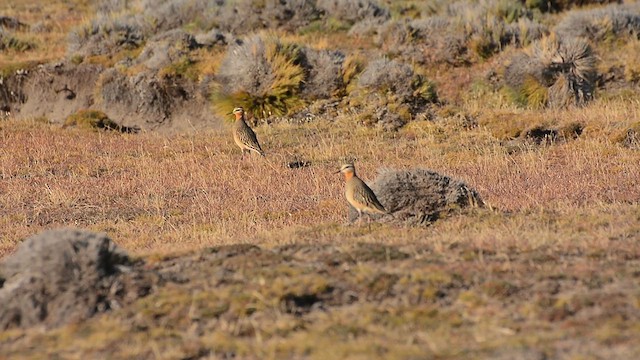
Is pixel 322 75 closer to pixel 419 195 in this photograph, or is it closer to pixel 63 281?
pixel 419 195

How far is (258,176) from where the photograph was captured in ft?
55.8

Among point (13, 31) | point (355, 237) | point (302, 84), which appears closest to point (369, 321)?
point (355, 237)

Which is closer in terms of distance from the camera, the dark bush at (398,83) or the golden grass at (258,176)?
the golden grass at (258,176)

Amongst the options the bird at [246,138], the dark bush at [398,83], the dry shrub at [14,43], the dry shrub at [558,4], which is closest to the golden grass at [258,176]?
the bird at [246,138]

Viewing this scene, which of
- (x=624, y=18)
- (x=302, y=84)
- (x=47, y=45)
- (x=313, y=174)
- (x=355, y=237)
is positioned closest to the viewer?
(x=355, y=237)

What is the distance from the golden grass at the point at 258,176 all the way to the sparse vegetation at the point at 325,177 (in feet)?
0.26

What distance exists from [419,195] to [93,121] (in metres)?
13.4

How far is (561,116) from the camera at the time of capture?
69.1 ft

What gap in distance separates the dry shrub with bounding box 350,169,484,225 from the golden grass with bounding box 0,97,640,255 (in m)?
0.66

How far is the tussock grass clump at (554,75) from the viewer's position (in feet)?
75.9

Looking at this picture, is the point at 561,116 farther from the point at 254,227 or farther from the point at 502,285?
the point at 502,285

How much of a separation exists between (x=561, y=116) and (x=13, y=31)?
Result: 20.2 m

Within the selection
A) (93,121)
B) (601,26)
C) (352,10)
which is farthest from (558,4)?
(93,121)

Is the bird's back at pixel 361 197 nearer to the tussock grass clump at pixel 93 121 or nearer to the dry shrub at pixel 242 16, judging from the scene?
the tussock grass clump at pixel 93 121
